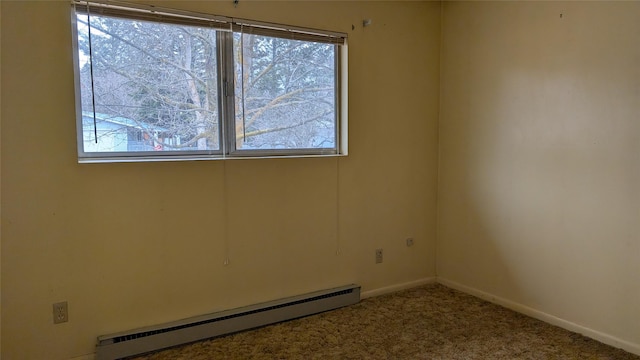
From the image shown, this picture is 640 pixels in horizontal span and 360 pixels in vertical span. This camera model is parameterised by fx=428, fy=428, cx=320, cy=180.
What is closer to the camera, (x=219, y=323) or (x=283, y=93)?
(x=219, y=323)

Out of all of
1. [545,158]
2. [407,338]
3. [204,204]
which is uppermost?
[545,158]

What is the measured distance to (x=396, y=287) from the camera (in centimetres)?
361

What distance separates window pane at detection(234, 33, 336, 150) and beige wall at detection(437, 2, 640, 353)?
3.71ft

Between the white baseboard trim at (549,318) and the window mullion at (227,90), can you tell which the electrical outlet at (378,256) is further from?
the window mullion at (227,90)

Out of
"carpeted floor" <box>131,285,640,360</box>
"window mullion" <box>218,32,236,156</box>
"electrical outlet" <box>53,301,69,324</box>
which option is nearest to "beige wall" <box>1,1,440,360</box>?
"electrical outlet" <box>53,301,69,324</box>

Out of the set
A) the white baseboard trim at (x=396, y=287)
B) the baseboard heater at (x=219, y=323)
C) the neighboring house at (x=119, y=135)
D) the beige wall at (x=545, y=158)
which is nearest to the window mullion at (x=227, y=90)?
the neighboring house at (x=119, y=135)

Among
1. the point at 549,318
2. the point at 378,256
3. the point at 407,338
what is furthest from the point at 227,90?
the point at 549,318

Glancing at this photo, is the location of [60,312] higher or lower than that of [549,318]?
higher

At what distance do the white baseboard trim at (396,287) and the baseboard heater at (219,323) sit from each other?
0.50 feet

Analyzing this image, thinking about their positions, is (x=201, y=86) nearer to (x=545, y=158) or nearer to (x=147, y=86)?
(x=147, y=86)

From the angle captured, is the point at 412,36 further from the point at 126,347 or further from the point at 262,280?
the point at 126,347

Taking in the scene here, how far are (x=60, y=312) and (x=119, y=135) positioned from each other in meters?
1.05

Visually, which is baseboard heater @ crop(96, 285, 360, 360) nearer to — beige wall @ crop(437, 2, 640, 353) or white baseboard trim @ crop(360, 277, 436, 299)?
white baseboard trim @ crop(360, 277, 436, 299)

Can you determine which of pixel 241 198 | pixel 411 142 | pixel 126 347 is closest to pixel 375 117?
pixel 411 142
